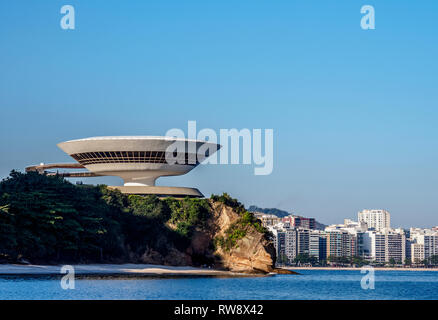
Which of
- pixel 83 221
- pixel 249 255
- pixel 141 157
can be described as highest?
pixel 141 157

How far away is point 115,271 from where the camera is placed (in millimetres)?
57156

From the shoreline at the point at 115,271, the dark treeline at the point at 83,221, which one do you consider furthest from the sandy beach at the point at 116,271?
the dark treeline at the point at 83,221

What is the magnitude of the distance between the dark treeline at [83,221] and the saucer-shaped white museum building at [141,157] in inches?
149

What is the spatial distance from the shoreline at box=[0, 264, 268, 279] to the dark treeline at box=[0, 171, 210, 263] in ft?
5.51

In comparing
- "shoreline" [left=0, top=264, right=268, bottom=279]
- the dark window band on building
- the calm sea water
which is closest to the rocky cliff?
"shoreline" [left=0, top=264, right=268, bottom=279]

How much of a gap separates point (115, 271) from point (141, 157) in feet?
60.5

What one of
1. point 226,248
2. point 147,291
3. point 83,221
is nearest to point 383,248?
point 226,248

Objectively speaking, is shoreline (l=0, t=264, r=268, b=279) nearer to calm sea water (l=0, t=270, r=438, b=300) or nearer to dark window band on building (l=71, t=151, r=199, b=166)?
calm sea water (l=0, t=270, r=438, b=300)

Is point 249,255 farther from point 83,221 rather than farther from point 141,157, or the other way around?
point 83,221

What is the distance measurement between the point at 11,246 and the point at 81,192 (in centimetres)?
1213

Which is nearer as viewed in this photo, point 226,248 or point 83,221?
point 83,221

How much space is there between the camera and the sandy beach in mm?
50438
